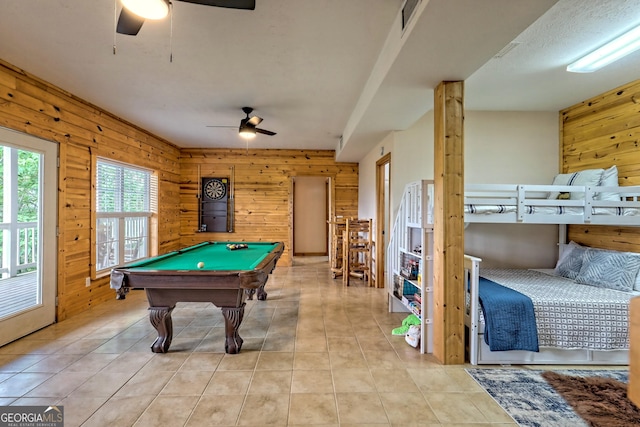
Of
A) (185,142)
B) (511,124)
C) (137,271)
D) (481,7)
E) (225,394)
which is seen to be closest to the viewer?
(481,7)

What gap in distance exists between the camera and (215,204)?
666 centimetres

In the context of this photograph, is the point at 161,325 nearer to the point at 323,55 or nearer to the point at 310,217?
the point at 323,55

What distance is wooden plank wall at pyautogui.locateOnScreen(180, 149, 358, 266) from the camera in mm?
6617

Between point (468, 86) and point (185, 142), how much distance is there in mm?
5154

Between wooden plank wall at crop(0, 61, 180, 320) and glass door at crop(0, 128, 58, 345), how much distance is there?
0.37 ft

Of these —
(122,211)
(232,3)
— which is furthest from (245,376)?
(122,211)

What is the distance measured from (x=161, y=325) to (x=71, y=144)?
2577 millimetres

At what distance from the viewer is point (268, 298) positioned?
4332 millimetres

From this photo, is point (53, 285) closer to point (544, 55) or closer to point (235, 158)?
point (235, 158)

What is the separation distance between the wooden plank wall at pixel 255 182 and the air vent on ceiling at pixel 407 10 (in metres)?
4.77

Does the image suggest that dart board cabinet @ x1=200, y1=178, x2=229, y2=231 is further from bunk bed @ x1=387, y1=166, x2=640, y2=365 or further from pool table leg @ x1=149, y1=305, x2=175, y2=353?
bunk bed @ x1=387, y1=166, x2=640, y2=365

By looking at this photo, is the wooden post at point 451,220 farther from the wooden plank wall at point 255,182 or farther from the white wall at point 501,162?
the wooden plank wall at point 255,182

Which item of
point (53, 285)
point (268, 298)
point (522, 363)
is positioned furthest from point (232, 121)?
point (522, 363)

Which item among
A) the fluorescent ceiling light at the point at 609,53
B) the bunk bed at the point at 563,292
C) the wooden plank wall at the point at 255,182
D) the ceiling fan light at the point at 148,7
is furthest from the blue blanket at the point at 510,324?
the wooden plank wall at the point at 255,182
